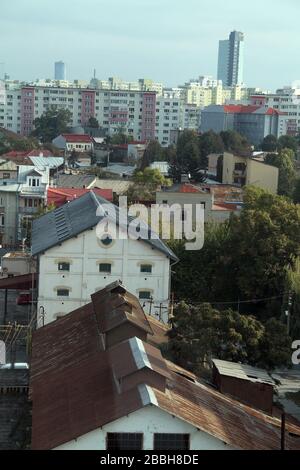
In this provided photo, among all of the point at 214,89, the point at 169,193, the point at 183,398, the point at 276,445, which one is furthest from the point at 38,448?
the point at 214,89

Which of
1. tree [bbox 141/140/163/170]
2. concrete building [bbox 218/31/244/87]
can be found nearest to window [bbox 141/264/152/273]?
tree [bbox 141/140/163/170]

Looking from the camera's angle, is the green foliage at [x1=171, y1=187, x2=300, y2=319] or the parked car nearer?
the green foliage at [x1=171, y1=187, x2=300, y2=319]

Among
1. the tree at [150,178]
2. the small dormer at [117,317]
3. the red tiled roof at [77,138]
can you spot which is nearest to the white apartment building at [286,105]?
the red tiled roof at [77,138]

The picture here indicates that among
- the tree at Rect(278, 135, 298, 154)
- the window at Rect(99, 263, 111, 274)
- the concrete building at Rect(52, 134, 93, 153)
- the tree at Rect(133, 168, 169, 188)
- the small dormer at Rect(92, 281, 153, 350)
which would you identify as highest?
the small dormer at Rect(92, 281, 153, 350)

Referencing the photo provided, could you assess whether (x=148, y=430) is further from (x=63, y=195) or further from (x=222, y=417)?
(x=63, y=195)

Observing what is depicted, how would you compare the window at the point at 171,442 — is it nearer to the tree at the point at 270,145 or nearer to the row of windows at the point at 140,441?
the row of windows at the point at 140,441

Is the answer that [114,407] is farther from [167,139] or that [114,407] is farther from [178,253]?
[167,139]

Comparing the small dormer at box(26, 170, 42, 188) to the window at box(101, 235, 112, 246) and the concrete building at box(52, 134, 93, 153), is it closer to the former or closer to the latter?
the window at box(101, 235, 112, 246)
